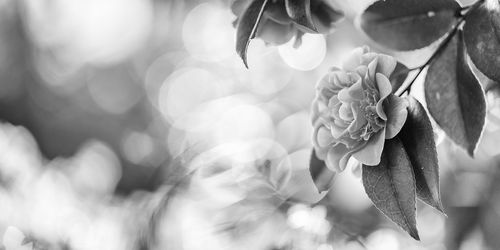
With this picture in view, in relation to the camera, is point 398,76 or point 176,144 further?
point 176,144

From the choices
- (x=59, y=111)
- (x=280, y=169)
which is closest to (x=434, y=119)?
(x=280, y=169)

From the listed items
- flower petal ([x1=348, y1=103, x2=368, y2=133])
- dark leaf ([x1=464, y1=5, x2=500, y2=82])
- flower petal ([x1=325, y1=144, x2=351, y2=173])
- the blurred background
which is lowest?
the blurred background

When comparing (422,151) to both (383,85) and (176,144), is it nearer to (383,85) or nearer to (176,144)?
(383,85)

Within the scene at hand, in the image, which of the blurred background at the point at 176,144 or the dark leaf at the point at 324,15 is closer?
the dark leaf at the point at 324,15

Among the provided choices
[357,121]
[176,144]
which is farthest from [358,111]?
[176,144]

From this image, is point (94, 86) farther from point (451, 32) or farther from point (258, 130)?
point (451, 32)

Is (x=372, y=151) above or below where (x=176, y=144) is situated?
above
